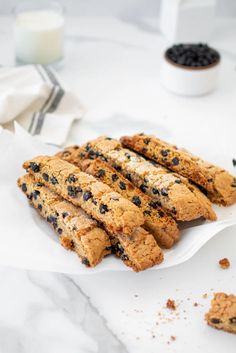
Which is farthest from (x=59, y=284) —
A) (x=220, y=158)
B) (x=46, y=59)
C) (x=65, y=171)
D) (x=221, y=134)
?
(x=46, y=59)

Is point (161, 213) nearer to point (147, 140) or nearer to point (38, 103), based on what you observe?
point (147, 140)

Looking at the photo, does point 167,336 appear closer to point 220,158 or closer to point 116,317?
point 116,317

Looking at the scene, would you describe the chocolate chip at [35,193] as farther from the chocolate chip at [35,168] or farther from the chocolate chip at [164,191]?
the chocolate chip at [164,191]

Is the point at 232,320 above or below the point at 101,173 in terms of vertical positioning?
below

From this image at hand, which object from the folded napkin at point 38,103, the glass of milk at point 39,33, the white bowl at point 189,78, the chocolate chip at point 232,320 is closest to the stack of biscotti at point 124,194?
the chocolate chip at point 232,320

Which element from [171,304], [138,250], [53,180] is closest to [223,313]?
[171,304]
